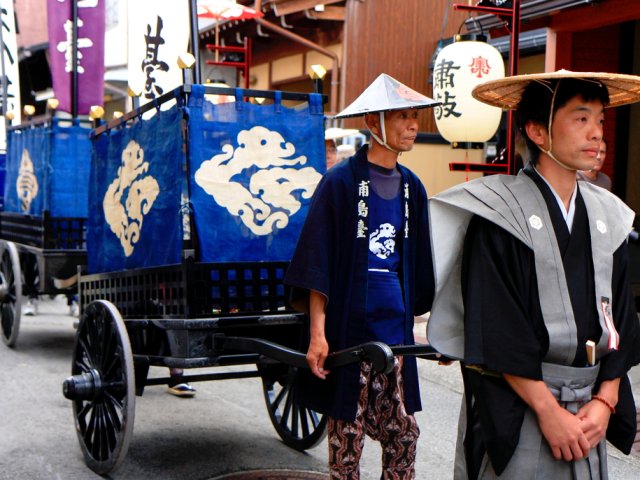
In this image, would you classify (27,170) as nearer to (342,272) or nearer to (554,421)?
(342,272)

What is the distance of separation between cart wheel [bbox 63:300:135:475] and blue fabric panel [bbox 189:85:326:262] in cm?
74

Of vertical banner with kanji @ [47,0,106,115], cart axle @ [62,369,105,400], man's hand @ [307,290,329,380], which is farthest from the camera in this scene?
vertical banner with kanji @ [47,0,106,115]

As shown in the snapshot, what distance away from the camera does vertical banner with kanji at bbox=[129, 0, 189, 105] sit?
7.59 m

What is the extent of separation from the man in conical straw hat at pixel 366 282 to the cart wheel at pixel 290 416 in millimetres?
1319

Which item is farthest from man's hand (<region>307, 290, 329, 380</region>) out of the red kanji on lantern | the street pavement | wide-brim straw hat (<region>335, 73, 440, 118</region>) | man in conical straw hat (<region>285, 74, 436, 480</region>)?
the red kanji on lantern

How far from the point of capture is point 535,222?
2555 millimetres

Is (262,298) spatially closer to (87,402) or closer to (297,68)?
(87,402)

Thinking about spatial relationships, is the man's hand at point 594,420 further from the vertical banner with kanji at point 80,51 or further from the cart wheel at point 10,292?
the vertical banner with kanji at point 80,51

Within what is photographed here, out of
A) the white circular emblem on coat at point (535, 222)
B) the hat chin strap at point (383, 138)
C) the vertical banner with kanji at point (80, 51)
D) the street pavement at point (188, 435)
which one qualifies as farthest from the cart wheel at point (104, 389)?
the vertical banner with kanji at point (80, 51)

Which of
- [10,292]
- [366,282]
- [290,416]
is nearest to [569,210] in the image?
[366,282]

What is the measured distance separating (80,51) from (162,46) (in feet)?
10.0

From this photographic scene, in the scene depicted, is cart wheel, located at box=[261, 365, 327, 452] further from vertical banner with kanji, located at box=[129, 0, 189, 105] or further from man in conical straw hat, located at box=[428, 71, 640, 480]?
vertical banner with kanji, located at box=[129, 0, 189, 105]

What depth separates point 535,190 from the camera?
8.64 feet

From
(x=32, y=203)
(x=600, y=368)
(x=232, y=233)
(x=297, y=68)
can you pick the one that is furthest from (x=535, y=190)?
(x=297, y=68)
